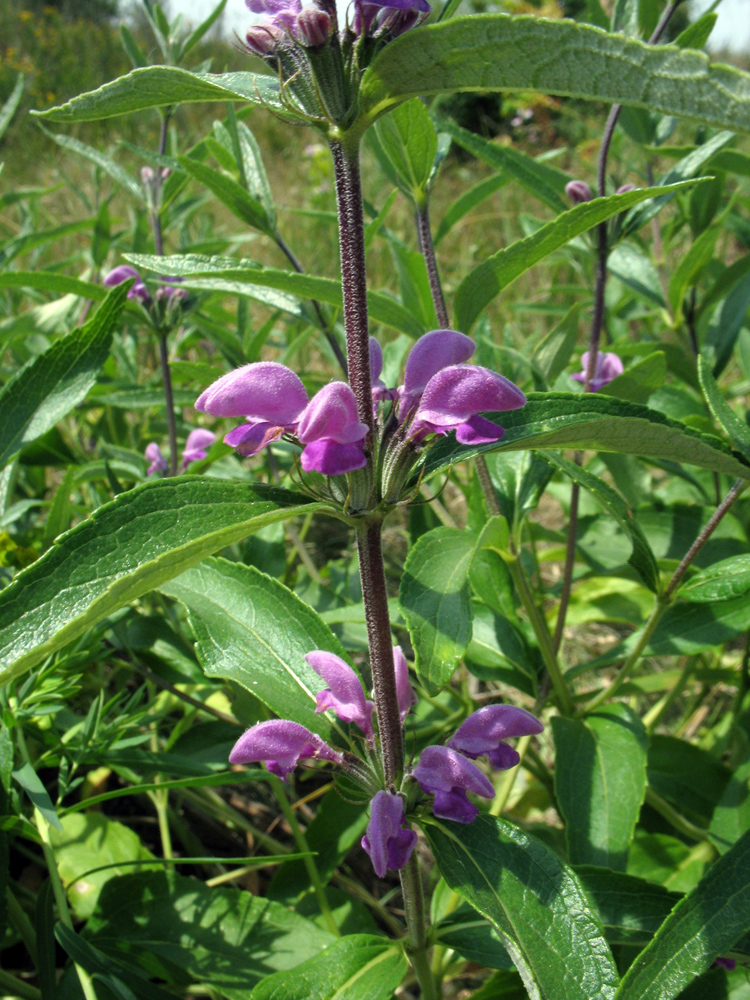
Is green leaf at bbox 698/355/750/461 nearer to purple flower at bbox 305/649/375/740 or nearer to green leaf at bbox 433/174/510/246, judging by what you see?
purple flower at bbox 305/649/375/740

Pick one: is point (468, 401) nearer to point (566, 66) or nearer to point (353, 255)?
point (353, 255)

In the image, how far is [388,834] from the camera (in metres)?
0.89

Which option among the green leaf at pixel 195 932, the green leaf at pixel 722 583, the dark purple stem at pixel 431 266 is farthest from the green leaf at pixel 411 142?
the green leaf at pixel 195 932

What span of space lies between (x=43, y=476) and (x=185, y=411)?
811 millimetres

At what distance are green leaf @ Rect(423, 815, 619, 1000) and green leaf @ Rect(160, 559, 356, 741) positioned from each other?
219 millimetres

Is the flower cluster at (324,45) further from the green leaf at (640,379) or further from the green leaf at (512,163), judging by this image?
the green leaf at (640,379)

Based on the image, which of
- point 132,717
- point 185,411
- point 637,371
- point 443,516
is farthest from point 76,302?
point 637,371

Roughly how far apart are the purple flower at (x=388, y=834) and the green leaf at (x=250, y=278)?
0.64 metres

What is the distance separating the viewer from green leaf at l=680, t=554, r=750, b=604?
1136 millimetres

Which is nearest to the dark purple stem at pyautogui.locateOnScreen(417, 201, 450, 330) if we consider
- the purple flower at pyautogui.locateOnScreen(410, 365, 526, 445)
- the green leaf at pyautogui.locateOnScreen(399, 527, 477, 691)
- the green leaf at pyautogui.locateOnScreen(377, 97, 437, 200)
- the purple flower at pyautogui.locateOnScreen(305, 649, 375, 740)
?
the green leaf at pyautogui.locateOnScreen(377, 97, 437, 200)

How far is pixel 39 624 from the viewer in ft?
2.23

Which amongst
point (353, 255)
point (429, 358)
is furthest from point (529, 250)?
point (353, 255)

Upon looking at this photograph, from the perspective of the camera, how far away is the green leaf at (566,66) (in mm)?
534

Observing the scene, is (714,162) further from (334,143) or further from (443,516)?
A: (334,143)
